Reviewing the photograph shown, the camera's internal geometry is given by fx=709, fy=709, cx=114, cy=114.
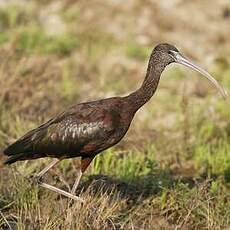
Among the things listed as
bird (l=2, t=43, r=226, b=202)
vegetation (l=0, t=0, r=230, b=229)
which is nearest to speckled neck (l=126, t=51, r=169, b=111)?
bird (l=2, t=43, r=226, b=202)

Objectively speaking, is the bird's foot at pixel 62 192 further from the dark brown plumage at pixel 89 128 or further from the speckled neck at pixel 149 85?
the speckled neck at pixel 149 85

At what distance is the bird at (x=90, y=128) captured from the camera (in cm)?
628

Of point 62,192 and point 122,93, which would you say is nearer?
point 62,192

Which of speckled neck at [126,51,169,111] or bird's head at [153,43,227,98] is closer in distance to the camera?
speckled neck at [126,51,169,111]

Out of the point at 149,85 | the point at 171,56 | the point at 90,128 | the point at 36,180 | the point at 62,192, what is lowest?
the point at 62,192

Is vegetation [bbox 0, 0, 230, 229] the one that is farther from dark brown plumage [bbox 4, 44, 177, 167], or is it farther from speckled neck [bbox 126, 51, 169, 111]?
speckled neck [bbox 126, 51, 169, 111]

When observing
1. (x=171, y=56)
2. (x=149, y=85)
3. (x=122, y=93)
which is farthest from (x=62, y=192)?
(x=122, y=93)

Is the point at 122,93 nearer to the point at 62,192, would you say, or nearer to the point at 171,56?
the point at 171,56

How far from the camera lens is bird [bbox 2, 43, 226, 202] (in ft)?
20.6

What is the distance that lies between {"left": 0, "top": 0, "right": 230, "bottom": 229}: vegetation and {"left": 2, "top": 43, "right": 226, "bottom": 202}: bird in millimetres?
347

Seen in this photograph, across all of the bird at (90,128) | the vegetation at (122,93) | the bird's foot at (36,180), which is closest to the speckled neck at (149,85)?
the bird at (90,128)

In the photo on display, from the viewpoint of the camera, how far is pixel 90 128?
6.33 meters

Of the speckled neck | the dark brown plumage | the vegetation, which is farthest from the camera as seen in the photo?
the vegetation

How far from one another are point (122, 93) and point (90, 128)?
5680 mm
